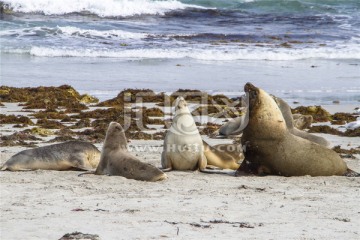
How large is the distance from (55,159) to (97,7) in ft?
90.4

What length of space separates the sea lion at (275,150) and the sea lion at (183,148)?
1.81ft

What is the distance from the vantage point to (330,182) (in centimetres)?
740

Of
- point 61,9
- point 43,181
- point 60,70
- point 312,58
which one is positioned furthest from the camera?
point 61,9

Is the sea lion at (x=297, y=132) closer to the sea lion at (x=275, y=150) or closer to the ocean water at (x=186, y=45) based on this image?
the sea lion at (x=275, y=150)

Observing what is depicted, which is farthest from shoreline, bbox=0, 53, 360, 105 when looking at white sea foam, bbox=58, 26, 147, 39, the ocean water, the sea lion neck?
the sea lion neck

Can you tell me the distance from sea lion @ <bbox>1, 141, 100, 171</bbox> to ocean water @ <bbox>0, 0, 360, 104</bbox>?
7151mm

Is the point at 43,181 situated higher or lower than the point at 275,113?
lower

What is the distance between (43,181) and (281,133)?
2.56 metres

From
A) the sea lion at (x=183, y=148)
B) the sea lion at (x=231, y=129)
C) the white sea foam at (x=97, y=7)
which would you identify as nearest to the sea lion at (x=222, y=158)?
the sea lion at (x=183, y=148)

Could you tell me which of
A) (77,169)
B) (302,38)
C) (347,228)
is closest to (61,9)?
(302,38)

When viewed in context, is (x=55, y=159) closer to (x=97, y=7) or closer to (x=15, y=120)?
(x=15, y=120)

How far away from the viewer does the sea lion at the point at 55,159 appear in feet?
26.6

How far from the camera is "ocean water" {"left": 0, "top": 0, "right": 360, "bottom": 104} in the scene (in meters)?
17.6

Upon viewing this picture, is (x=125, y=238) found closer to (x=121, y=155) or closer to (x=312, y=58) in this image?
(x=121, y=155)
